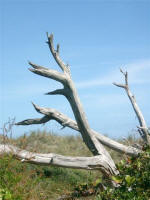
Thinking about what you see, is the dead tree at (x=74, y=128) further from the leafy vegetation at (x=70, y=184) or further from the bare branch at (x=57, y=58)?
the leafy vegetation at (x=70, y=184)

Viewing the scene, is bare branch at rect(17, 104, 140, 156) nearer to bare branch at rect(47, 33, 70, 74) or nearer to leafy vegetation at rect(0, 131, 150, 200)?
bare branch at rect(47, 33, 70, 74)

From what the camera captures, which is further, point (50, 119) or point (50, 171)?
point (50, 171)

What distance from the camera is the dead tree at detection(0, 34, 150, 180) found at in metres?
6.96

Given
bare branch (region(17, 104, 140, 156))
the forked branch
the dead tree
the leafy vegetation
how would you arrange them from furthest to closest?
bare branch (region(17, 104, 140, 156)) → the forked branch → the dead tree → the leafy vegetation

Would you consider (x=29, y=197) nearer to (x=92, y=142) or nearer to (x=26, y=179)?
(x=26, y=179)

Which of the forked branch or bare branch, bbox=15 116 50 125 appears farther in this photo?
bare branch, bbox=15 116 50 125

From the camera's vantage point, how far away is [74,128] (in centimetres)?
871

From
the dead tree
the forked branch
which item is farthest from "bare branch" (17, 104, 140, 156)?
the forked branch

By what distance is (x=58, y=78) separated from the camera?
8.06 meters

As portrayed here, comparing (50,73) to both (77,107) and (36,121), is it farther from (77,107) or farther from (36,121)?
(36,121)

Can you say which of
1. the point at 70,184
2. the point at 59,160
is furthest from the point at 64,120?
the point at 70,184

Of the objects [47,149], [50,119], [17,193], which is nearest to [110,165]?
[50,119]

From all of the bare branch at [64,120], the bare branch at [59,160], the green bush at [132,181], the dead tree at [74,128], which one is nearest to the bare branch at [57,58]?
the dead tree at [74,128]

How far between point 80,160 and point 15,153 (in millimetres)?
1385
